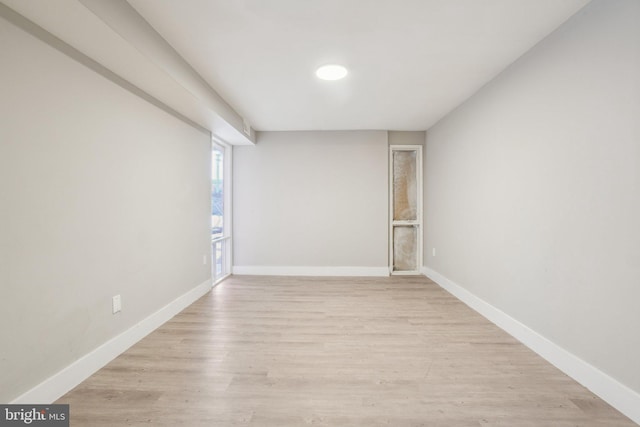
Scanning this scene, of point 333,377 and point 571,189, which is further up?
point 571,189

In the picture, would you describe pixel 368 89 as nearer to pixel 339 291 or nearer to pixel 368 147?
pixel 368 147

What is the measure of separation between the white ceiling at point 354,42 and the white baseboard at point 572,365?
2.30 metres

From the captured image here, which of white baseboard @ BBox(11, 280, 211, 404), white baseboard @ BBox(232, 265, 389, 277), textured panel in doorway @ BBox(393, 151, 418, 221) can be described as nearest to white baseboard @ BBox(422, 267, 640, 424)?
white baseboard @ BBox(232, 265, 389, 277)

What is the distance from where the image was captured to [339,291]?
4.04 m

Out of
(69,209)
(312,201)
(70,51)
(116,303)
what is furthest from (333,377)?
(312,201)

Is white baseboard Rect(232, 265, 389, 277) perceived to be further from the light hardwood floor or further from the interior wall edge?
the interior wall edge

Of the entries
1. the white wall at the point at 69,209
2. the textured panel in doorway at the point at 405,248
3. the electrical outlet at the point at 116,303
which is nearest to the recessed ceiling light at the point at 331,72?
the white wall at the point at 69,209

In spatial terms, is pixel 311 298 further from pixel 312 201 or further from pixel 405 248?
pixel 405 248

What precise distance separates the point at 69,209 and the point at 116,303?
83 centimetres

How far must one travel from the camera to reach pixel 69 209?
6.00ft

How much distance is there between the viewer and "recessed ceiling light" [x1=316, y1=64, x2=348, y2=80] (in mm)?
2590

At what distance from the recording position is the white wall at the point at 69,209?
1.49 meters

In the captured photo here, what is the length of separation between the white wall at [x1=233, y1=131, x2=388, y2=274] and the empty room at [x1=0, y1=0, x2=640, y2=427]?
1.26 meters

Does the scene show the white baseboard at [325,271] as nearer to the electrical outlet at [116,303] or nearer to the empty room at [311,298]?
the empty room at [311,298]
